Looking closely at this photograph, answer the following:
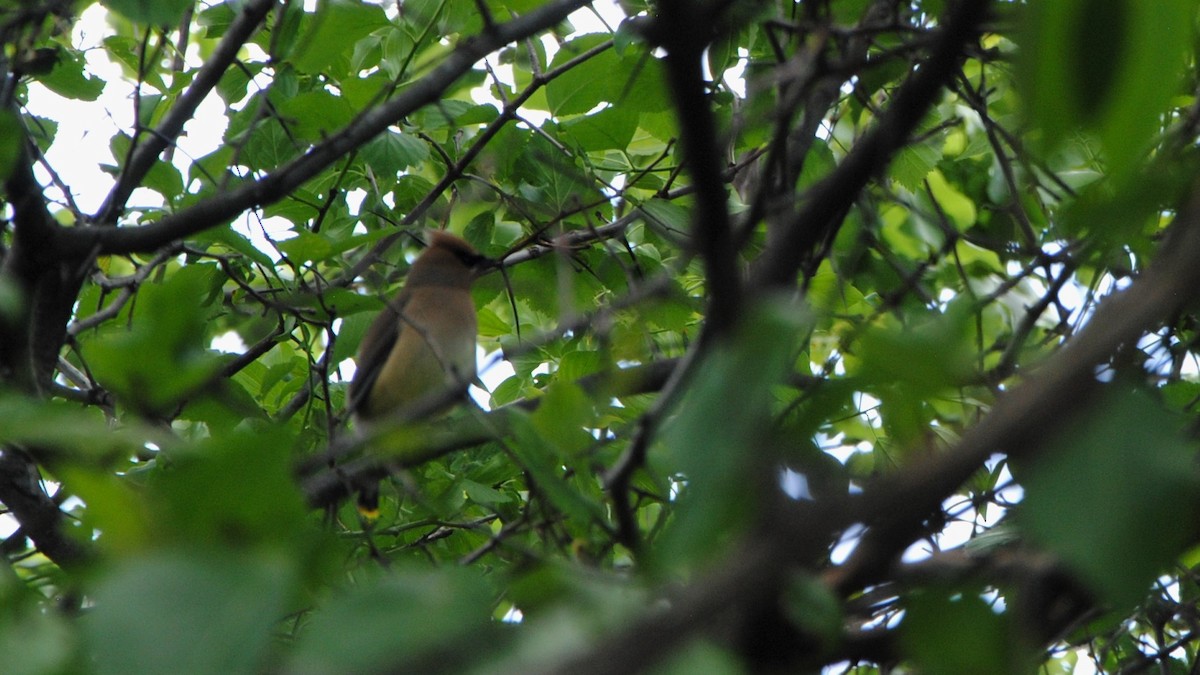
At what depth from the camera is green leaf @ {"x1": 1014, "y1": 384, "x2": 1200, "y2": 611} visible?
2.72ft

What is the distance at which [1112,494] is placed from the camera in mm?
843

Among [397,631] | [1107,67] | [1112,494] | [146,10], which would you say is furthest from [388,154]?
[1112,494]

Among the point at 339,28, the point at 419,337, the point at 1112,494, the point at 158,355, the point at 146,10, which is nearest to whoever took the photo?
the point at 1112,494

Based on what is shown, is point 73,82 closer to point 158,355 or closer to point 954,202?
point 158,355

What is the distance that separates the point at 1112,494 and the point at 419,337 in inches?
217

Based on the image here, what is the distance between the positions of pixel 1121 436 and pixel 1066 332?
2.79m

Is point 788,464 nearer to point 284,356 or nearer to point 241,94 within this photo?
point 241,94

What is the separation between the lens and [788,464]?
126 cm

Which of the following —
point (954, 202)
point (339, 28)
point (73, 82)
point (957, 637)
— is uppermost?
point (73, 82)

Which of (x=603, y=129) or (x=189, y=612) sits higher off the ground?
(x=603, y=129)

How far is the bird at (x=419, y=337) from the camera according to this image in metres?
5.88

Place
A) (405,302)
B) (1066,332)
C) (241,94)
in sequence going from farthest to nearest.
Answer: (405,302) → (241,94) → (1066,332)

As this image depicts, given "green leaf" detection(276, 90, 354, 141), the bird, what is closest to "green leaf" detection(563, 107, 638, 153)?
"green leaf" detection(276, 90, 354, 141)

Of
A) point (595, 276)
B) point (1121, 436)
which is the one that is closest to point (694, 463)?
point (1121, 436)
